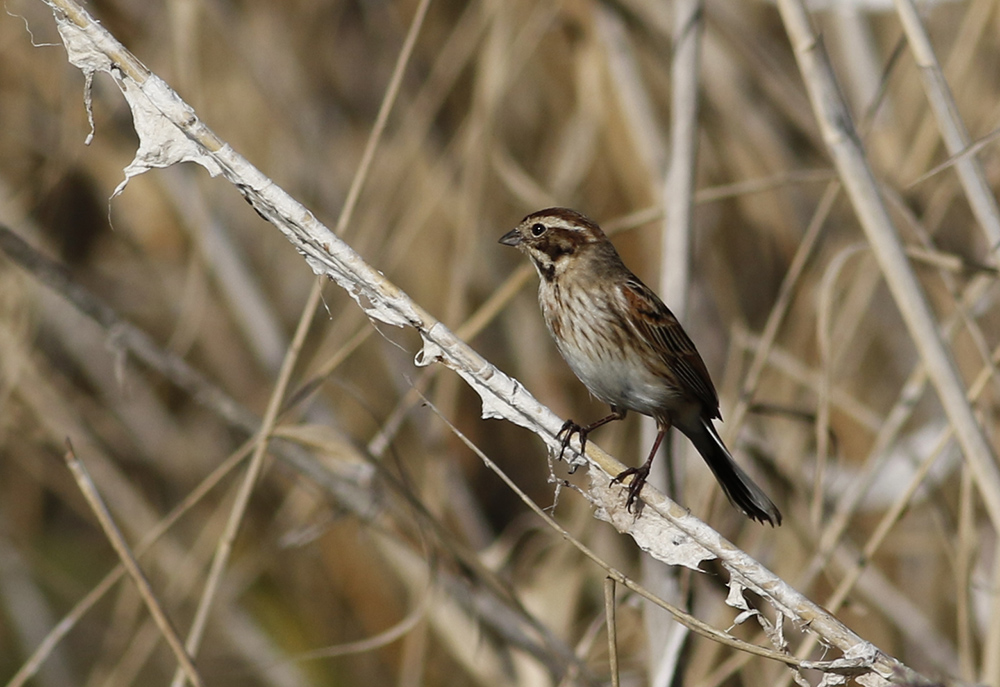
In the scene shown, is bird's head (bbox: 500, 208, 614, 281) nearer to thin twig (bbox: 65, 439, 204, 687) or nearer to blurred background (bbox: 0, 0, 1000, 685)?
blurred background (bbox: 0, 0, 1000, 685)

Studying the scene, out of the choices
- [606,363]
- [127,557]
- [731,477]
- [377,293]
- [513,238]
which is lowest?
[127,557]

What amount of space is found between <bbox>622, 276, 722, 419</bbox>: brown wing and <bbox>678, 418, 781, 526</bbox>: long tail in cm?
7

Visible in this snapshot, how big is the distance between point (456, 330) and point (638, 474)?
867 mm

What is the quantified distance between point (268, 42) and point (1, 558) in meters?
2.27

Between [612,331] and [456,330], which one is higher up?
[612,331]

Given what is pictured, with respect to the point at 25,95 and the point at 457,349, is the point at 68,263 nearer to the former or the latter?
the point at 25,95

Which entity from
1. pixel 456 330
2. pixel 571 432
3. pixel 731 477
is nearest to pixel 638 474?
pixel 571 432

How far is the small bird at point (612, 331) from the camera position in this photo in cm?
218

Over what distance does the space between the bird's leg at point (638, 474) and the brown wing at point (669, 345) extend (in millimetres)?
219

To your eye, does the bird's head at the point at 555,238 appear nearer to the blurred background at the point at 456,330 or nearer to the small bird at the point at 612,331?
the small bird at the point at 612,331

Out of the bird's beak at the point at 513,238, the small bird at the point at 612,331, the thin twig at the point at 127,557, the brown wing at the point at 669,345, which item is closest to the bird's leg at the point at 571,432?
the small bird at the point at 612,331

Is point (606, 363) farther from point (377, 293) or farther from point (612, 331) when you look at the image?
point (377, 293)

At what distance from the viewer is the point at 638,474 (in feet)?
5.92

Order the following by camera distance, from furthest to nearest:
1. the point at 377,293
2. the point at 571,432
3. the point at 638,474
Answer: the point at 638,474 < the point at 571,432 < the point at 377,293
